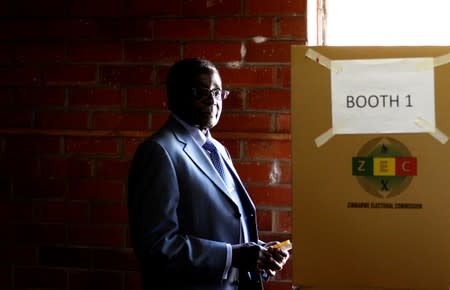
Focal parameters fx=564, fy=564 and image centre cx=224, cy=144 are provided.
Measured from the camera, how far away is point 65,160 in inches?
92.6

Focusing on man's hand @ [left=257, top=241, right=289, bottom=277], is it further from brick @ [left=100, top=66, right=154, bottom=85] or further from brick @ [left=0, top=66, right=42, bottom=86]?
brick @ [left=0, top=66, right=42, bottom=86]

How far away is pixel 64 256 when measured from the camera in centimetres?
237

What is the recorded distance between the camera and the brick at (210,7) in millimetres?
2240

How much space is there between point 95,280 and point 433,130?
1.59 metres

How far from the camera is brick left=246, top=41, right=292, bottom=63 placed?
7.25 feet

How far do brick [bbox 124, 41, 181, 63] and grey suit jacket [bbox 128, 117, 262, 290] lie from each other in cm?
66

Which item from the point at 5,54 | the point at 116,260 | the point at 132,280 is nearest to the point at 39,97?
the point at 5,54

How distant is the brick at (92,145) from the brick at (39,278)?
1.70ft

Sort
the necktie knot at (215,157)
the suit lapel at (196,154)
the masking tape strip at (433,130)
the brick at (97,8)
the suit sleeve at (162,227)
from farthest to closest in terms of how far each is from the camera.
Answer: the brick at (97,8), the necktie knot at (215,157), the suit lapel at (196,154), the suit sleeve at (162,227), the masking tape strip at (433,130)

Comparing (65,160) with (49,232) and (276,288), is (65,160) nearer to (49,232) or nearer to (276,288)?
(49,232)

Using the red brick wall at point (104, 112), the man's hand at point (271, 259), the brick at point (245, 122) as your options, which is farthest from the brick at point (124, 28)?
the man's hand at point (271, 259)

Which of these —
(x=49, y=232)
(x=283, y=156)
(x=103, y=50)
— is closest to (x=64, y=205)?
(x=49, y=232)

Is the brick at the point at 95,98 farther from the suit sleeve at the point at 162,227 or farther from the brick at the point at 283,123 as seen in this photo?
the suit sleeve at the point at 162,227

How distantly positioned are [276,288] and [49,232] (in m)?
0.97
